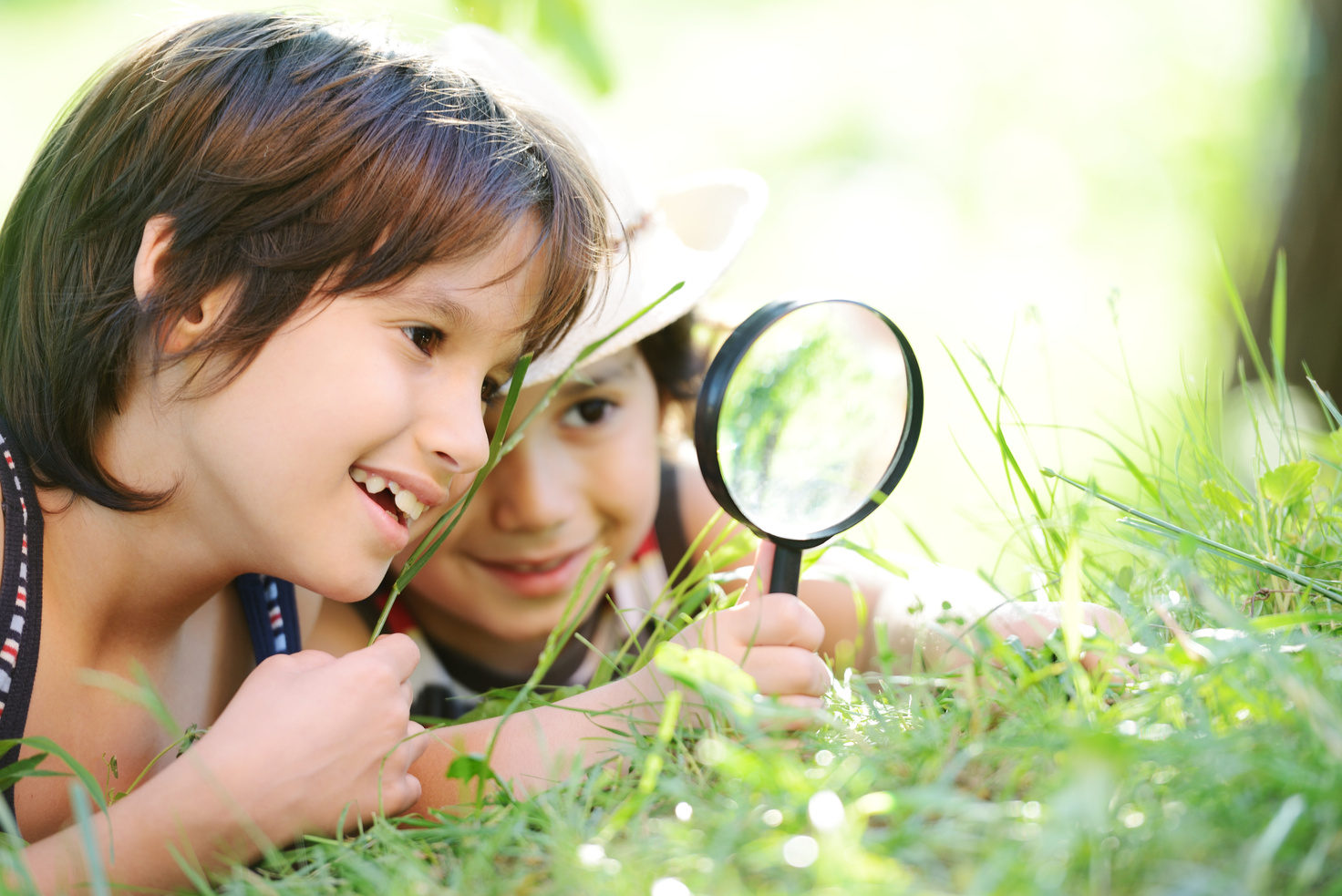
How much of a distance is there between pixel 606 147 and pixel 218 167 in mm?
894

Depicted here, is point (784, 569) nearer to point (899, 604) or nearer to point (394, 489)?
point (394, 489)

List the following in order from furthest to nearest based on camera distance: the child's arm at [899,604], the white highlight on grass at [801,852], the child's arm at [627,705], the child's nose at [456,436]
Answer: the child's arm at [899,604]
the child's nose at [456,436]
the child's arm at [627,705]
the white highlight on grass at [801,852]

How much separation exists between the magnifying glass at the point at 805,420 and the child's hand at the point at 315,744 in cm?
54

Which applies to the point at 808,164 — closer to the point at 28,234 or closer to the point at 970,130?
the point at 970,130

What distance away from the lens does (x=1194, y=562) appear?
4.84ft

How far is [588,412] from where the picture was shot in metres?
2.46

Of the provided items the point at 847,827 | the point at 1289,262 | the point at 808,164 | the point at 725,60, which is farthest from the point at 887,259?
the point at 847,827

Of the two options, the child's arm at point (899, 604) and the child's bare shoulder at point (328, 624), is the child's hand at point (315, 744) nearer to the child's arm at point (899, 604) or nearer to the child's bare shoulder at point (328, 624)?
the child's arm at point (899, 604)

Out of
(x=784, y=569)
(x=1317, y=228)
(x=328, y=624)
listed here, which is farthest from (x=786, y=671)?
(x=1317, y=228)

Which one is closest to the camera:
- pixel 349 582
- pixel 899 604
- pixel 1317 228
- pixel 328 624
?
pixel 349 582

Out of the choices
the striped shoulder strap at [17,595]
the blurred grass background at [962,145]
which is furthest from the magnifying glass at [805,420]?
the blurred grass background at [962,145]

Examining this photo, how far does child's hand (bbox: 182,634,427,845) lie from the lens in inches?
46.6

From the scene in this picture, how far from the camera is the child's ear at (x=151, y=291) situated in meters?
1.61

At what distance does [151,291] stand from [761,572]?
1095mm
